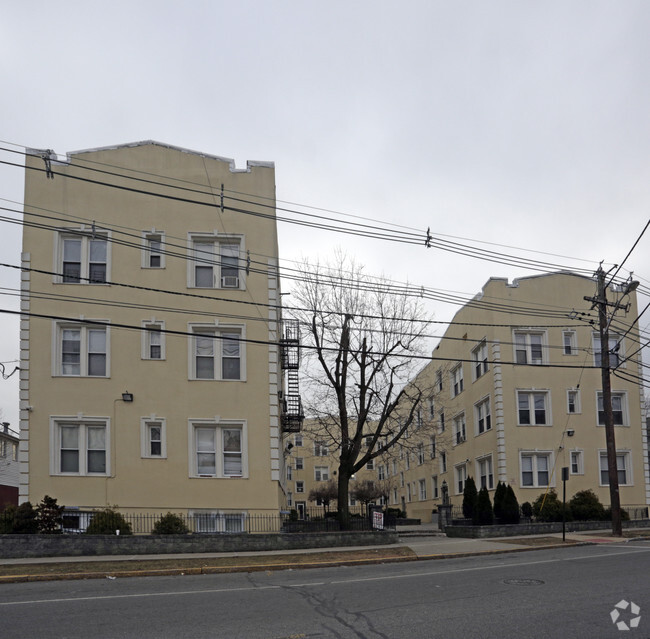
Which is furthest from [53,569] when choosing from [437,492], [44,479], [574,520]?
[437,492]

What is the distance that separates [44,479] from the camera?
24.5 meters

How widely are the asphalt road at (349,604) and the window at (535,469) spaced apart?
1858cm

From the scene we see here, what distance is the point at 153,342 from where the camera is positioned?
25938 mm

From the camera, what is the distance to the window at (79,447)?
24.8 m

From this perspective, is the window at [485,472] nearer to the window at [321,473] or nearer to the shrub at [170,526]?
the shrub at [170,526]

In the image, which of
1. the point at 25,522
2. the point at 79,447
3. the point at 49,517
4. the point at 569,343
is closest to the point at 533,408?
the point at 569,343

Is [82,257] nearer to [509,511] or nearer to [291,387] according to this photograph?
[291,387]

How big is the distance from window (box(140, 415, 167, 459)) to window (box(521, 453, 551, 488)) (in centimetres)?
1789

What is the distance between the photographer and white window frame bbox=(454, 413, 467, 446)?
141 ft

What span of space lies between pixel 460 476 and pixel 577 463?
989 cm

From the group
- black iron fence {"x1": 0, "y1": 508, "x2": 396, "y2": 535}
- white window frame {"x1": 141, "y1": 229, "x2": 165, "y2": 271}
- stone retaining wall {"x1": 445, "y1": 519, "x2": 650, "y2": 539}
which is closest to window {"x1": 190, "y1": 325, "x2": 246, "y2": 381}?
white window frame {"x1": 141, "y1": 229, "x2": 165, "y2": 271}

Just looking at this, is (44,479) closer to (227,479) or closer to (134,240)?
(227,479)

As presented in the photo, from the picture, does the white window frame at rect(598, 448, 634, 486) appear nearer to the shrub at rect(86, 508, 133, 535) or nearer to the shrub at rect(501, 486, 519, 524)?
the shrub at rect(501, 486, 519, 524)

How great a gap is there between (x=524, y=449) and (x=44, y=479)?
2122cm
